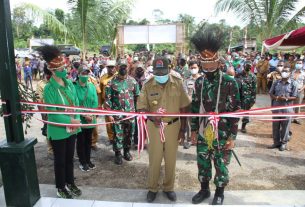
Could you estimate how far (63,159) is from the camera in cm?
391

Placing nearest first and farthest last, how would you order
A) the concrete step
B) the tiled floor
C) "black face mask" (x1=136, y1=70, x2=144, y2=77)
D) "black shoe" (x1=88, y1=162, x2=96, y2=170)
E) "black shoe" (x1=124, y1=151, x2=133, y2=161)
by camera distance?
1. the tiled floor
2. the concrete step
3. "black shoe" (x1=88, y1=162, x2=96, y2=170)
4. "black shoe" (x1=124, y1=151, x2=133, y2=161)
5. "black face mask" (x1=136, y1=70, x2=144, y2=77)

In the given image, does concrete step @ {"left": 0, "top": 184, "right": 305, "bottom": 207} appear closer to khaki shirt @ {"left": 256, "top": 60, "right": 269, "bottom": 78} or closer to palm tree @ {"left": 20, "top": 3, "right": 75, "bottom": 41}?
palm tree @ {"left": 20, "top": 3, "right": 75, "bottom": 41}

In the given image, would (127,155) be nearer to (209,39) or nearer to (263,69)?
(209,39)

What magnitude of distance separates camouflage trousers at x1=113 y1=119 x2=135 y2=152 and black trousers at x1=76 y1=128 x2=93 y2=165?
0.54 m

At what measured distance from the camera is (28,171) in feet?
11.2

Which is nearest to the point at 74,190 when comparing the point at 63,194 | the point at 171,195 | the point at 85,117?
the point at 63,194

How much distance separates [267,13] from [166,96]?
12.2m

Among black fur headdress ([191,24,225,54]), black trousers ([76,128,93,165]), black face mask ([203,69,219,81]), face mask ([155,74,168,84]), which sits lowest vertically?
black trousers ([76,128,93,165])

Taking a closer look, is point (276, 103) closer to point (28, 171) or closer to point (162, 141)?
point (162, 141)

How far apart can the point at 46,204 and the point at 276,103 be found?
16.8 feet

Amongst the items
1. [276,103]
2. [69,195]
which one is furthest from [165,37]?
[69,195]

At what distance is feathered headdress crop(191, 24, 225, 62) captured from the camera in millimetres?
3693

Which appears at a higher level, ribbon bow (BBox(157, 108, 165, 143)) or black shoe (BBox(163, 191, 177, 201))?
ribbon bow (BBox(157, 108, 165, 143))

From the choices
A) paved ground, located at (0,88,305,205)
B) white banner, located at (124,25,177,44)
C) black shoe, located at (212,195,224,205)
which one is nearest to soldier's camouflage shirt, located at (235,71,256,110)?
paved ground, located at (0,88,305,205)
